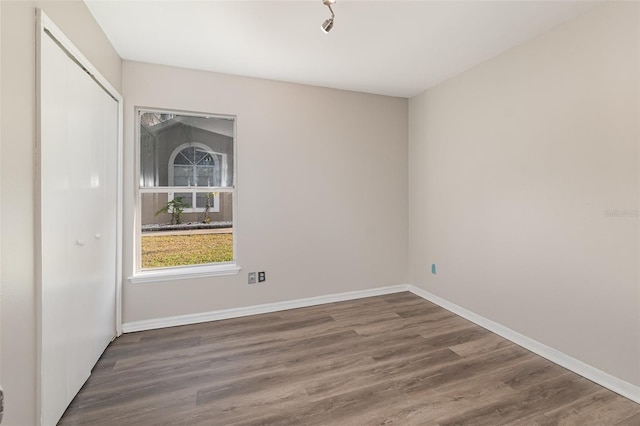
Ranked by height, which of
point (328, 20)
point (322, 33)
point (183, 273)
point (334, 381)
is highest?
point (322, 33)

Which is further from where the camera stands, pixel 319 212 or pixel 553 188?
pixel 319 212

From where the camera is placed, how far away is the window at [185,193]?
9.55 feet

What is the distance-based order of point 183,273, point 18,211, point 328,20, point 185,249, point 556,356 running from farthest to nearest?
point 185,249, point 183,273, point 556,356, point 328,20, point 18,211

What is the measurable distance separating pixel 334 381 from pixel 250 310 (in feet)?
4.79

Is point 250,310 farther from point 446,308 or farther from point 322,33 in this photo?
point 322,33

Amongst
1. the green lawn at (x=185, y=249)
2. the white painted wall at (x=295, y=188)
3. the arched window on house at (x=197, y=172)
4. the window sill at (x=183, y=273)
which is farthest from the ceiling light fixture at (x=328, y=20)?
the window sill at (x=183, y=273)

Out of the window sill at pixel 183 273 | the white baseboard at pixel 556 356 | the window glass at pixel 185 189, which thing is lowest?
the white baseboard at pixel 556 356

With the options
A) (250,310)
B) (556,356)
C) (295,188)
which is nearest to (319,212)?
(295,188)

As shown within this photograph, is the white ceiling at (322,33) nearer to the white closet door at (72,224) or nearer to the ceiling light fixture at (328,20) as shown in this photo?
the ceiling light fixture at (328,20)

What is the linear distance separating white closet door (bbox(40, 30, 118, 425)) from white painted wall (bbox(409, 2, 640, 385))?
3389 mm

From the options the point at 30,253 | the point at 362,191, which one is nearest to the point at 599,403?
the point at 362,191

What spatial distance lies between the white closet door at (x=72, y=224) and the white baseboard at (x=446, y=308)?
0.64 m

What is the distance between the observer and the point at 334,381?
A: 2004mm

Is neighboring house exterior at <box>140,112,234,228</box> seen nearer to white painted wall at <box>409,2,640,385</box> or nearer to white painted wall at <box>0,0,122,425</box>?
white painted wall at <box>0,0,122,425</box>
